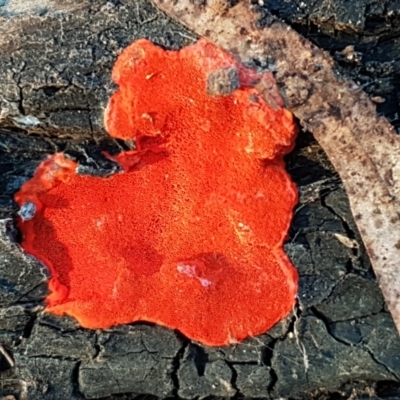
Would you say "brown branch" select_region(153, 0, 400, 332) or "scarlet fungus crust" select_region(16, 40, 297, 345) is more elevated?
"brown branch" select_region(153, 0, 400, 332)

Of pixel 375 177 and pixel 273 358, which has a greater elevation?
pixel 375 177

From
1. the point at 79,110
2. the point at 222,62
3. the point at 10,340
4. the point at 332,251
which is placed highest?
the point at 222,62

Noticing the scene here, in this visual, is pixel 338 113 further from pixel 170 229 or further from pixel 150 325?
pixel 150 325

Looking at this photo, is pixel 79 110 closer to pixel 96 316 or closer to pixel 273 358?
pixel 96 316

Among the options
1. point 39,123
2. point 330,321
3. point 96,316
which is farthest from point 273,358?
point 39,123
